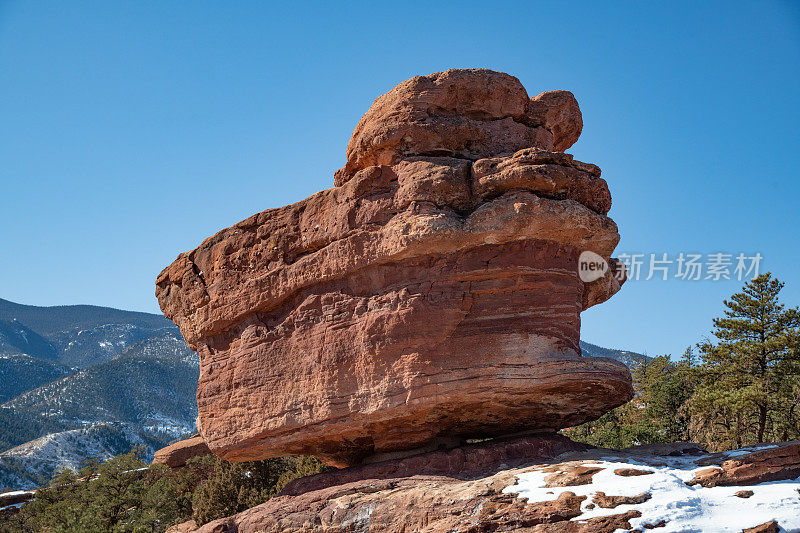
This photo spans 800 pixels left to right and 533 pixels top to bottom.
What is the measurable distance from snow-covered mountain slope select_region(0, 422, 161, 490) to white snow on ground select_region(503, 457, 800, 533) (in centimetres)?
8435

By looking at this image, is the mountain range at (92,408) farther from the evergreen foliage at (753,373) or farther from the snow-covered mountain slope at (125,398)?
the evergreen foliage at (753,373)

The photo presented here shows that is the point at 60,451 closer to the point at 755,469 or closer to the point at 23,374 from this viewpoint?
the point at 23,374

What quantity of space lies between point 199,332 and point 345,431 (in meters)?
6.01

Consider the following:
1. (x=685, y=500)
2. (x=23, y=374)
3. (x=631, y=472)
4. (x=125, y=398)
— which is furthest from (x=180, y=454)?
(x=23, y=374)

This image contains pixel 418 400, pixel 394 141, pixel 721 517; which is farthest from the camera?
pixel 394 141

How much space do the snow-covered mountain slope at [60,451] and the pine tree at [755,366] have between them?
7701 cm

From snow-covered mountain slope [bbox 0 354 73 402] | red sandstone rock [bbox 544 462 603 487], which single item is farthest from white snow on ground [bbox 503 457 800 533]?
snow-covered mountain slope [bbox 0 354 73 402]

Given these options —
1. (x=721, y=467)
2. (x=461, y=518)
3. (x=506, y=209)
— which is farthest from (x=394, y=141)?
(x=721, y=467)

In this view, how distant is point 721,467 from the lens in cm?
1286

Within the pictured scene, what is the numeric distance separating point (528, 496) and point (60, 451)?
114157mm

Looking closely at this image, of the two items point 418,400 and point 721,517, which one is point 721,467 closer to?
point 721,517

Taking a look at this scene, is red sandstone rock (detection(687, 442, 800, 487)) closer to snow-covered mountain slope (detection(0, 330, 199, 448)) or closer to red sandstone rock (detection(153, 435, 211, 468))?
red sandstone rock (detection(153, 435, 211, 468))

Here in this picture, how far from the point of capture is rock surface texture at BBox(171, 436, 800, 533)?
11.2 meters

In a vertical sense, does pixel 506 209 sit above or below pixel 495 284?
above
